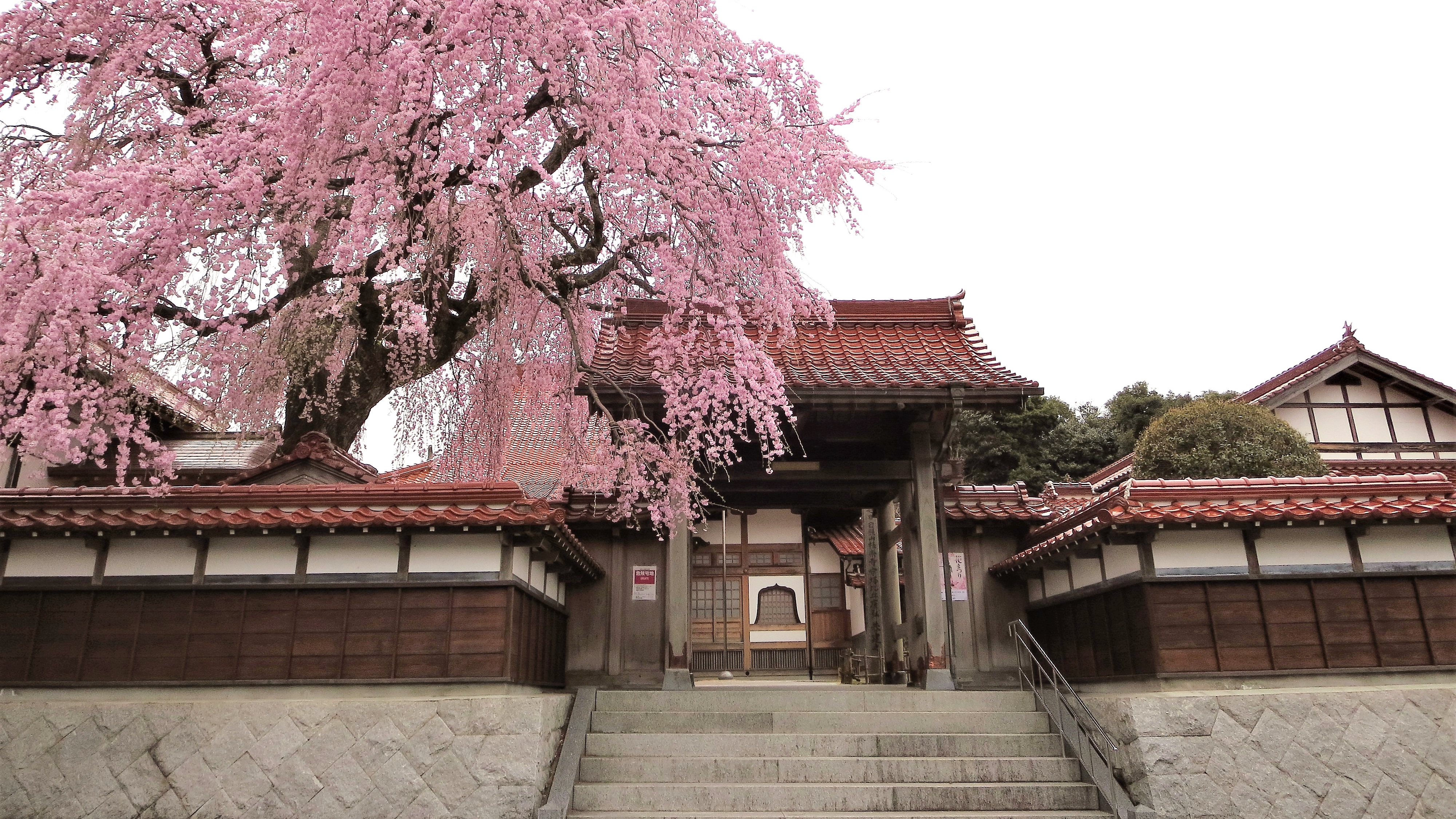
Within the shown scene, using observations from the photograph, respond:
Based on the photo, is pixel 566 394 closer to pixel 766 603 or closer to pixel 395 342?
pixel 395 342

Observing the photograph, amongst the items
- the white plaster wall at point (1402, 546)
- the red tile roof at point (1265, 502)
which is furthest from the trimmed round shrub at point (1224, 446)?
the white plaster wall at point (1402, 546)

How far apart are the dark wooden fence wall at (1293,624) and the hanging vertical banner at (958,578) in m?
2.75

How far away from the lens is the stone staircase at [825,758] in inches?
291

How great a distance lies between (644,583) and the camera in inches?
425

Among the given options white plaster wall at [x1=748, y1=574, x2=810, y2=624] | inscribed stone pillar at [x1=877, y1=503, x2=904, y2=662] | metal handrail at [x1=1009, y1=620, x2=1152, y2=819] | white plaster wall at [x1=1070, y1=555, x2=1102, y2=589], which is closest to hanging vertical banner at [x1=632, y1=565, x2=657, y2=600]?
inscribed stone pillar at [x1=877, y1=503, x2=904, y2=662]

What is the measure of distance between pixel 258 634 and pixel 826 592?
1302 centimetres

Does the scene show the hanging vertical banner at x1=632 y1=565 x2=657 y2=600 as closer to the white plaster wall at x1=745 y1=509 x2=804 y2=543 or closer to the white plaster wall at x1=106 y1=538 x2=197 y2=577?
the white plaster wall at x1=106 y1=538 x2=197 y2=577

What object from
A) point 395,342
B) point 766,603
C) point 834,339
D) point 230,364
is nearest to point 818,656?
point 766,603

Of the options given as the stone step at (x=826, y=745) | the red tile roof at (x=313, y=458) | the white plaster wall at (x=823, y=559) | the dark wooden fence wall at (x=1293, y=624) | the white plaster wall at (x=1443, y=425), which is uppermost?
the white plaster wall at (x=1443, y=425)

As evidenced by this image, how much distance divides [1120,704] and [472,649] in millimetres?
5845

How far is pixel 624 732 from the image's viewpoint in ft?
28.1

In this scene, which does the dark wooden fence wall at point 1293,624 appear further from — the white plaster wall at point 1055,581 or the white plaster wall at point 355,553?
the white plaster wall at point 355,553

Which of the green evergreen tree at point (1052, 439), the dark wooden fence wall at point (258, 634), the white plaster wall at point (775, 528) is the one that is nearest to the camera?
the dark wooden fence wall at point (258, 634)

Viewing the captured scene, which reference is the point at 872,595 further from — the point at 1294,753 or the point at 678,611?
the point at 1294,753
